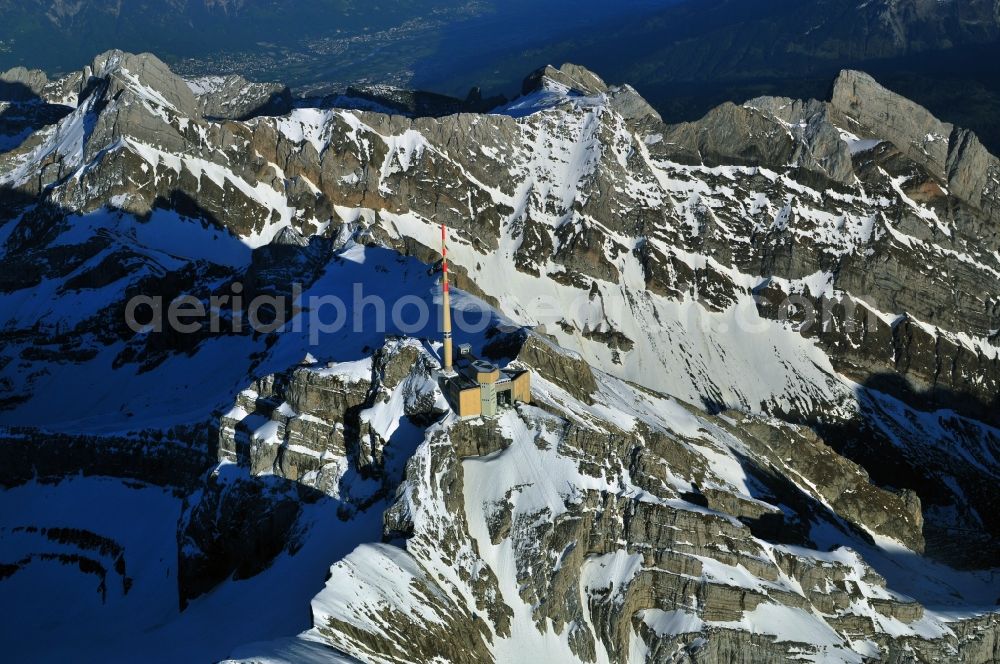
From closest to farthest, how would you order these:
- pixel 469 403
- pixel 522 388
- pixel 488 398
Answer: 1. pixel 469 403
2. pixel 488 398
3. pixel 522 388

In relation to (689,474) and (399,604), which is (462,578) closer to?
(399,604)

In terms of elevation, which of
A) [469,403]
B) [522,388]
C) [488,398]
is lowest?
[522,388]

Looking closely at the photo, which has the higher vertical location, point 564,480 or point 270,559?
point 564,480

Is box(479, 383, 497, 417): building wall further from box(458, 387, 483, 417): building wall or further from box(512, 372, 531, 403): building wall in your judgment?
box(512, 372, 531, 403): building wall

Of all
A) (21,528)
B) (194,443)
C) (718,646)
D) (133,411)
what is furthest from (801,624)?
(133,411)

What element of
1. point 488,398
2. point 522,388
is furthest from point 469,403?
point 522,388

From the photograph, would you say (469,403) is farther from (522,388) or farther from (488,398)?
(522,388)

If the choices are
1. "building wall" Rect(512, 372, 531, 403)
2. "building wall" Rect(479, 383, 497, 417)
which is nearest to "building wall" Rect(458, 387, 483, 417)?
"building wall" Rect(479, 383, 497, 417)

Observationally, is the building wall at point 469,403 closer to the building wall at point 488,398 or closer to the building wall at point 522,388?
the building wall at point 488,398

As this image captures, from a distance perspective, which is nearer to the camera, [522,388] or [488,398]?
[488,398]
